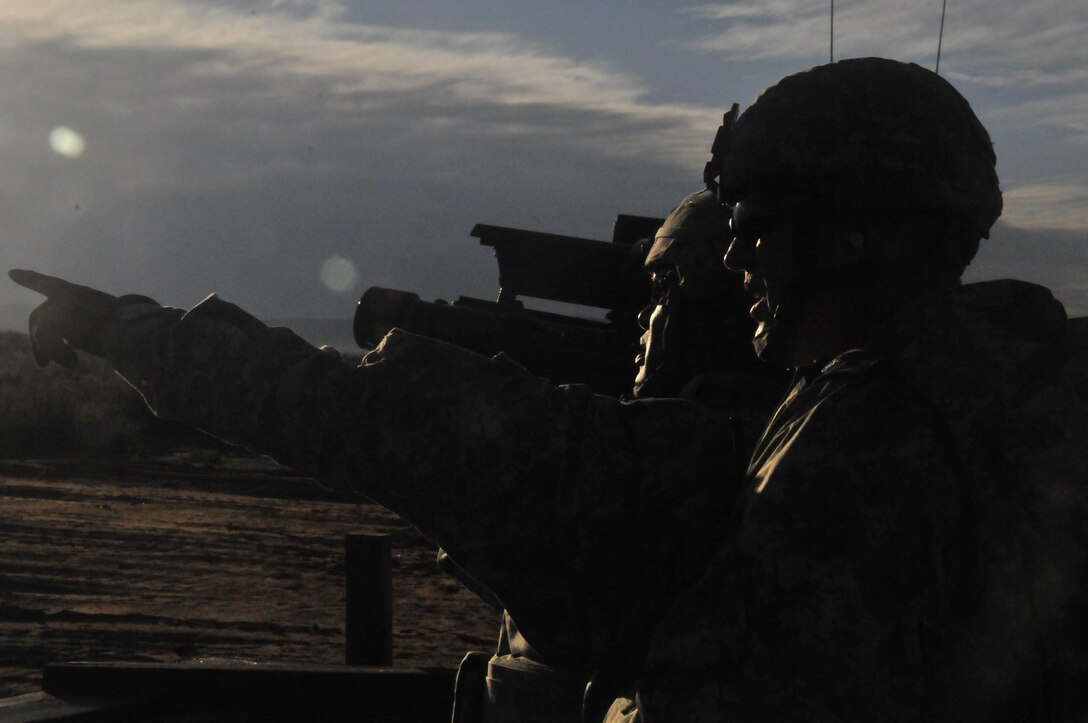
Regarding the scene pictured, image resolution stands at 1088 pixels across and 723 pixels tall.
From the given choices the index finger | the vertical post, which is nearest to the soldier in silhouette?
the index finger

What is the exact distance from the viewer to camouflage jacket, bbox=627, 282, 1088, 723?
1918 mm

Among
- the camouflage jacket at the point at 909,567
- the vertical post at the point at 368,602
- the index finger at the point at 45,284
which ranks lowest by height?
the vertical post at the point at 368,602

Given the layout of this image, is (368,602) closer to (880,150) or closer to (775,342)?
(775,342)

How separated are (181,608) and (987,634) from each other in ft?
32.3

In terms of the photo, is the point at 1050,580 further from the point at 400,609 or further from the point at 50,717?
the point at 400,609

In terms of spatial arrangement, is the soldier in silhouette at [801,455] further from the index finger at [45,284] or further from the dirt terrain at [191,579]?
the dirt terrain at [191,579]

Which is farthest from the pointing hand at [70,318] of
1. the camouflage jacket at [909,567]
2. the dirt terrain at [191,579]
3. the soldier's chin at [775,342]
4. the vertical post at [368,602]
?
the dirt terrain at [191,579]

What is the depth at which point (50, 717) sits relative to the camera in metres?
4.51

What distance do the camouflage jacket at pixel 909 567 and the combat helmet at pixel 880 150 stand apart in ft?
1.05

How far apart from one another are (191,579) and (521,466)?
10.8m

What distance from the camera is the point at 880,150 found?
222 centimetres

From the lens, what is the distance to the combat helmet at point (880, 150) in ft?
7.30

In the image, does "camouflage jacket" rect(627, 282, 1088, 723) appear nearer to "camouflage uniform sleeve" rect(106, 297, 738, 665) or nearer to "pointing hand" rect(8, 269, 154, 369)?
"camouflage uniform sleeve" rect(106, 297, 738, 665)

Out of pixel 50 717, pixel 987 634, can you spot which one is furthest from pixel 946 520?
pixel 50 717
